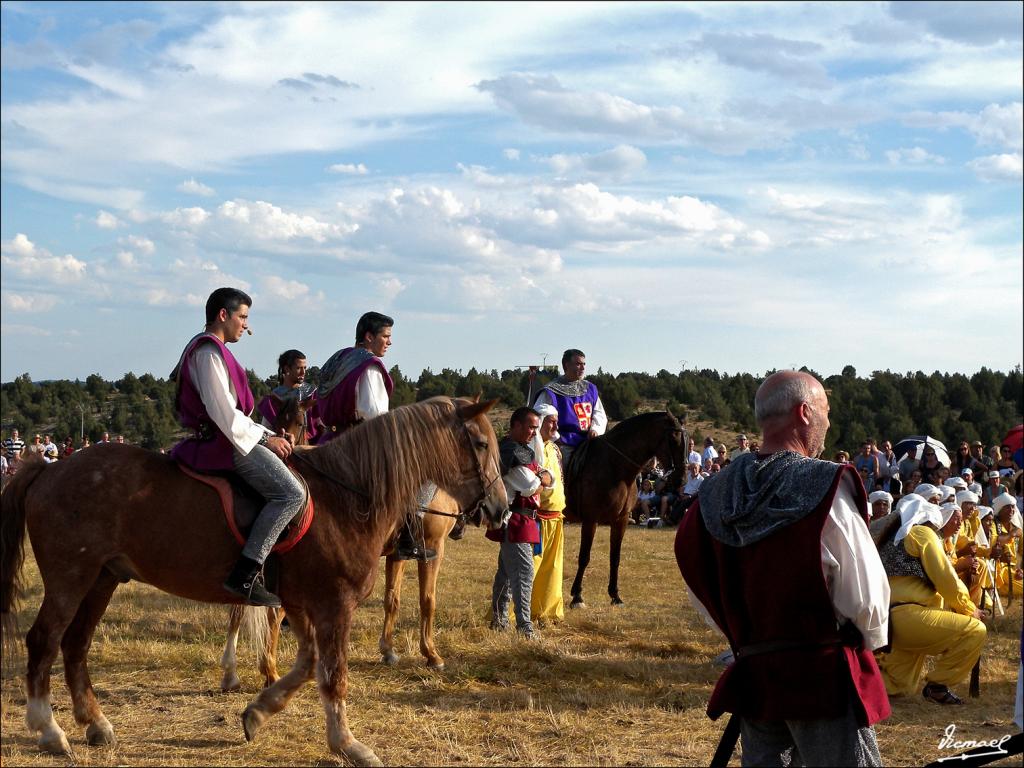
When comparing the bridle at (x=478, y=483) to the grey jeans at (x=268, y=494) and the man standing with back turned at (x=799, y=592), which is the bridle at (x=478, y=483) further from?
the man standing with back turned at (x=799, y=592)

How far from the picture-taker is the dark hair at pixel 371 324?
7.49 meters

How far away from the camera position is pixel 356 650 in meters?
8.38

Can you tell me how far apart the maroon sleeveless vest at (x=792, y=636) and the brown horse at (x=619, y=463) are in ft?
30.5

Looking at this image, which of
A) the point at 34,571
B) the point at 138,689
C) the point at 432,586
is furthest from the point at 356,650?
the point at 34,571

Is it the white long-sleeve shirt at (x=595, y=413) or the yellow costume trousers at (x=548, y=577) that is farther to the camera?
the white long-sleeve shirt at (x=595, y=413)

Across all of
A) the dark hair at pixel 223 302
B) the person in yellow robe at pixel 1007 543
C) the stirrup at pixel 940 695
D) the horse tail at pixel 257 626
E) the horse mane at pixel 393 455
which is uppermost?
the dark hair at pixel 223 302

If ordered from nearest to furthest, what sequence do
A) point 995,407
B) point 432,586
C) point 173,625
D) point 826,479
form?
point 826,479 → point 432,586 → point 173,625 → point 995,407

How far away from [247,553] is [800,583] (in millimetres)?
3337

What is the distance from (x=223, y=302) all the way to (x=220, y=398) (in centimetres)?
65

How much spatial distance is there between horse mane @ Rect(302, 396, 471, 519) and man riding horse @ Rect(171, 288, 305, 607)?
0.41 m

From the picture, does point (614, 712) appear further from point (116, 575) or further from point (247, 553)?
point (116, 575)

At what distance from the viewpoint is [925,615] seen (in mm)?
7199

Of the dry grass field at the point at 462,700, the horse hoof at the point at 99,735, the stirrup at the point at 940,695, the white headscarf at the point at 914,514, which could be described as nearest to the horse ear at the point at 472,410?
the dry grass field at the point at 462,700

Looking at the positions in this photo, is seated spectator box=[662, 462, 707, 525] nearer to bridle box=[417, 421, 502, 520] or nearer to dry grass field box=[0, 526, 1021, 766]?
dry grass field box=[0, 526, 1021, 766]
